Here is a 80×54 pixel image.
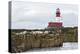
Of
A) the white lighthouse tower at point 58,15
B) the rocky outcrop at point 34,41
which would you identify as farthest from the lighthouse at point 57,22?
the rocky outcrop at point 34,41

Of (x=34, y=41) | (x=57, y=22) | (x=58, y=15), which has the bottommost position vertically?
(x=34, y=41)

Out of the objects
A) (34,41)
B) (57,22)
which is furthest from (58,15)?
(34,41)

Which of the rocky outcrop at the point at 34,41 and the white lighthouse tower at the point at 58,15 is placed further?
the white lighthouse tower at the point at 58,15

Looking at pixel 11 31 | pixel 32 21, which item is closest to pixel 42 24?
pixel 32 21

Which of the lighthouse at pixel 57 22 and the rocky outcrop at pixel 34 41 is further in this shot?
the lighthouse at pixel 57 22

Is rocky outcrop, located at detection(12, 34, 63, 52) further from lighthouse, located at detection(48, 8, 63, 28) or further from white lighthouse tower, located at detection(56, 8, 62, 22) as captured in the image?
white lighthouse tower, located at detection(56, 8, 62, 22)

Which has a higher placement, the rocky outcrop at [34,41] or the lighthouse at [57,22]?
the lighthouse at [57,22]

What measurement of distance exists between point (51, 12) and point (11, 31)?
648 millimetres

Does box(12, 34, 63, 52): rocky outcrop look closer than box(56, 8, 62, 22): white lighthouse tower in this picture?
Yes

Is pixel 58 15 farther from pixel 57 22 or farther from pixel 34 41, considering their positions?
pixel 34 41

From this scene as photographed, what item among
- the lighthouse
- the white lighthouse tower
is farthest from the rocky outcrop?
the white lighthouse tower

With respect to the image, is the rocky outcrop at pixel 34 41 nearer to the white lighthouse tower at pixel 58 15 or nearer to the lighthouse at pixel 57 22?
the lighthouse at pixel 57 22

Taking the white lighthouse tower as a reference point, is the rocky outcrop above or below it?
below

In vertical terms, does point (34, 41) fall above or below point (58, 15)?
below
